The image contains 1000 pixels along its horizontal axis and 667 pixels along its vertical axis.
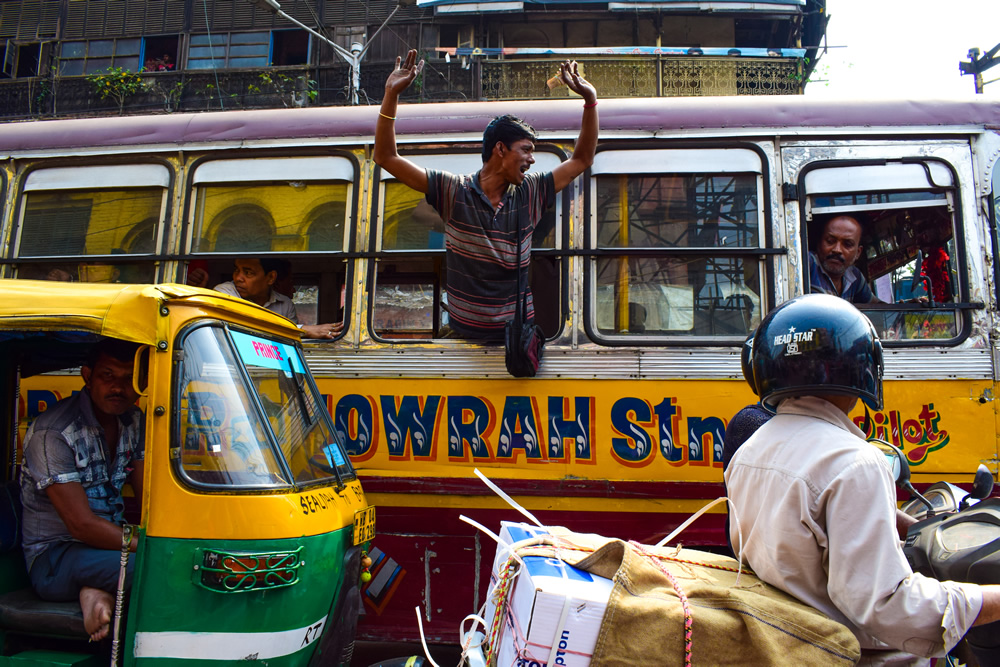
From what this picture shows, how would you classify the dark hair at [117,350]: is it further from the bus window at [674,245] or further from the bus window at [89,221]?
the bus window at [674,245]

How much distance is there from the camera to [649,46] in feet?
52.0

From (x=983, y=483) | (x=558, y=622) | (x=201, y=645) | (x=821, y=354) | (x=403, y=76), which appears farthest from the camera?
(x=403, y=76)

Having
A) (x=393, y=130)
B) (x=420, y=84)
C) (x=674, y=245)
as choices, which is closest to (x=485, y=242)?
(x=393, y=130)

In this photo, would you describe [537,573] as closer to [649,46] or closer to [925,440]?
[925,440]

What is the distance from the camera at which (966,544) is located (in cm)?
162

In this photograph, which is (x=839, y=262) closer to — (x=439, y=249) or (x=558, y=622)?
(x=439, y=249)

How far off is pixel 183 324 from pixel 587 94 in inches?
88.8

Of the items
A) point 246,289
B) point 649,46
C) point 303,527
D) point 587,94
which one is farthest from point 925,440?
point 649,46

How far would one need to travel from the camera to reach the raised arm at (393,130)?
10.7 ft

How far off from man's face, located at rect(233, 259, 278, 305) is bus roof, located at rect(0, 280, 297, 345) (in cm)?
160

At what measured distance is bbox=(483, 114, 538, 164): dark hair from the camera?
351 centimetres

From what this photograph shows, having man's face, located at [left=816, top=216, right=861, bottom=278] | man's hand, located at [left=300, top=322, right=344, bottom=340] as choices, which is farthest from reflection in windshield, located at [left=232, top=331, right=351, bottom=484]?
man's face, located at [left=816, top=216, right=861, bottom=278]

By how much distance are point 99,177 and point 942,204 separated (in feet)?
16.5

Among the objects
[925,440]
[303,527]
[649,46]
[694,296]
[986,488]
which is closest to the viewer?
[986,488]
